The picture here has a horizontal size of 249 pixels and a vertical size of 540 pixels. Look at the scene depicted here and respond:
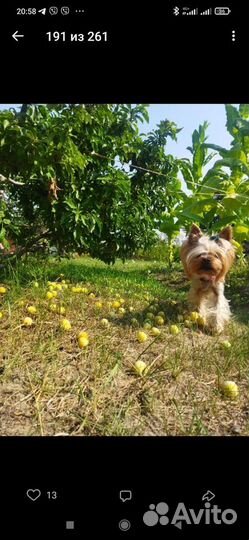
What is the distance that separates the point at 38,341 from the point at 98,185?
0.85 m

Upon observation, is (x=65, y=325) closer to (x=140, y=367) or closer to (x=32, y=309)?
(x=32, y=309)

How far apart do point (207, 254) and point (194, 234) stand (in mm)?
157

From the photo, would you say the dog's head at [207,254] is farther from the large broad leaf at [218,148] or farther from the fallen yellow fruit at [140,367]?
the fallen yellow fruit at [140,367]

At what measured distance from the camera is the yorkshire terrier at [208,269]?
1.71 m

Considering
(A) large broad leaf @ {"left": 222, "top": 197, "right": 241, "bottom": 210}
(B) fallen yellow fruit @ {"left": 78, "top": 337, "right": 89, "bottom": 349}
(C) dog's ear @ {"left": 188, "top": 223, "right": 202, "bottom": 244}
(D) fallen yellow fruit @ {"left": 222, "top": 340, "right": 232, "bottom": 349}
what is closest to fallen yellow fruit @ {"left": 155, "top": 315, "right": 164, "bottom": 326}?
(D) fallen yellow fruit @ {"left": 222, "top": 340, "right": 232, "bottom": 349}

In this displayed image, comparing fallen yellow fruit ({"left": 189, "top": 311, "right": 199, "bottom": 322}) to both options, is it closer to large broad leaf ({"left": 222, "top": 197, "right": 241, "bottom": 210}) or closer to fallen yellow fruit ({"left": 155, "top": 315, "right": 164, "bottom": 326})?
fallen yellow fruit ({"left": 155, "top": 315, "right": 164, "bottom": 326})

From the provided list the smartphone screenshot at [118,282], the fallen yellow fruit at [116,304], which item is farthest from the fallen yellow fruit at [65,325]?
the fallen yellow fruit at [116,304]

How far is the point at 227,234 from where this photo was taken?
174cm

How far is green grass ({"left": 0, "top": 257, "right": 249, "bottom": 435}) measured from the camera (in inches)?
35.7
